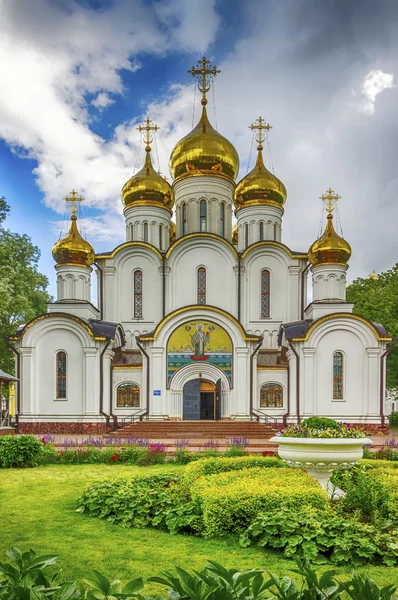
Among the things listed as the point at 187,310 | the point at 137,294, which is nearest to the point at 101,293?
the point at 137,294

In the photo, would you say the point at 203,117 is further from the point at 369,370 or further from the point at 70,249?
the point at 369,370

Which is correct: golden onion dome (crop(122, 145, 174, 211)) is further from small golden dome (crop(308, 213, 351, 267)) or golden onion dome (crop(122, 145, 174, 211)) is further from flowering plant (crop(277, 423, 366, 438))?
flowering plant (crop(277, 423, 366, 438))

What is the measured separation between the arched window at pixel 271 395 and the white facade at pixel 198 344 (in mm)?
43

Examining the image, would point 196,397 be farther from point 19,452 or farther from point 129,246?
point 19,452

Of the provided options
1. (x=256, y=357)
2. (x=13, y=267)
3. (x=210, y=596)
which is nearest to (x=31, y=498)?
(x=210, y=596)

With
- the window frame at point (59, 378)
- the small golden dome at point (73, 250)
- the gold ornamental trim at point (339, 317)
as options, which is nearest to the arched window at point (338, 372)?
the gold ornamental trim at point (339, 317)

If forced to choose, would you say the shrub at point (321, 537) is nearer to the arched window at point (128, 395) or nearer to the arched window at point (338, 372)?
the arched window at point (338, 372)

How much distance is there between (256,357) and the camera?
23.8m

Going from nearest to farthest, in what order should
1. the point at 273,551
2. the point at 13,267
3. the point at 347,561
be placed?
the point at 347,561
the point at 273,551
the point at 13,267

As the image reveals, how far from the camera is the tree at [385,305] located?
29031 mm

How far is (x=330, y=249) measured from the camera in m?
23.8

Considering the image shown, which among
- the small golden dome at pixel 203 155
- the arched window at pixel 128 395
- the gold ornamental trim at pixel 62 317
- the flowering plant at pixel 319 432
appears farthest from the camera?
the small golden dome at pixel 203 155

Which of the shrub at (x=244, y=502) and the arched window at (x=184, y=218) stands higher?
the arched window at (x=184, y=218)

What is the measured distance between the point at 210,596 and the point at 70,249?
22.8m
